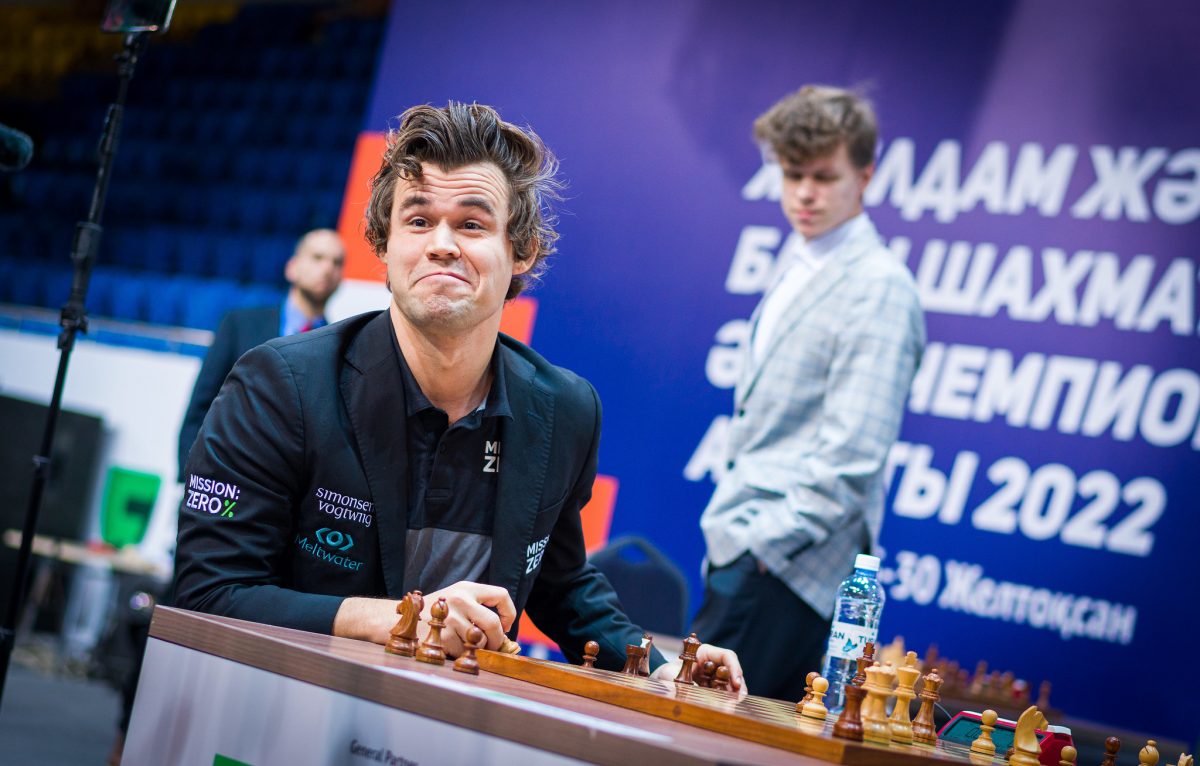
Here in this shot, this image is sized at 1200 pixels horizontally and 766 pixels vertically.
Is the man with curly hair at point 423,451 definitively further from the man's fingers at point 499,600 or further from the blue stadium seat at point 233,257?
the blue stadium seat at point 233,257

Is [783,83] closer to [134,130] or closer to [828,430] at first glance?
[828,430]

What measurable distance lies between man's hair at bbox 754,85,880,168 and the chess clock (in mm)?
1858

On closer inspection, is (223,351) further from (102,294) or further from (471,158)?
(102,294)

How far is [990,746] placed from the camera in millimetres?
1474

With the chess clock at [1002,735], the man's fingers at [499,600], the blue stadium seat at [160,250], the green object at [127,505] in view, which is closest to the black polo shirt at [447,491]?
the man's fingers at [499,600]

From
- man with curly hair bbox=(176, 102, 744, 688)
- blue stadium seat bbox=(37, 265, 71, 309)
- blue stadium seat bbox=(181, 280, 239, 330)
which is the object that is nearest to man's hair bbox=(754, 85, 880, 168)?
man with curly hair bbox=(176, 102, 744, 688)

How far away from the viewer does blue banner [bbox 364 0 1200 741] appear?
3.98m

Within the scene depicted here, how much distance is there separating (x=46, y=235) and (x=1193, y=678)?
7988 millimetres

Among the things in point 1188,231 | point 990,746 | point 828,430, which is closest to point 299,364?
point 990,746

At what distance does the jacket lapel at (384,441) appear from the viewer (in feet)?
5.70

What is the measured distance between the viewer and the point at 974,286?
4293mm

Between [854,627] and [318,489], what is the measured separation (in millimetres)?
824

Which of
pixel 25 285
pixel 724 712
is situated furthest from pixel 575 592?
pixel 25 285

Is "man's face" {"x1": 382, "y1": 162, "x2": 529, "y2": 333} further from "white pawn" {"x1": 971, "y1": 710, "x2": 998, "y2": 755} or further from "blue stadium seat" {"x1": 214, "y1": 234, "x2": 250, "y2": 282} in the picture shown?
"blue stadium seat" {"x1": 214, "y1": 234, "x2": 250, "y2": 282}
